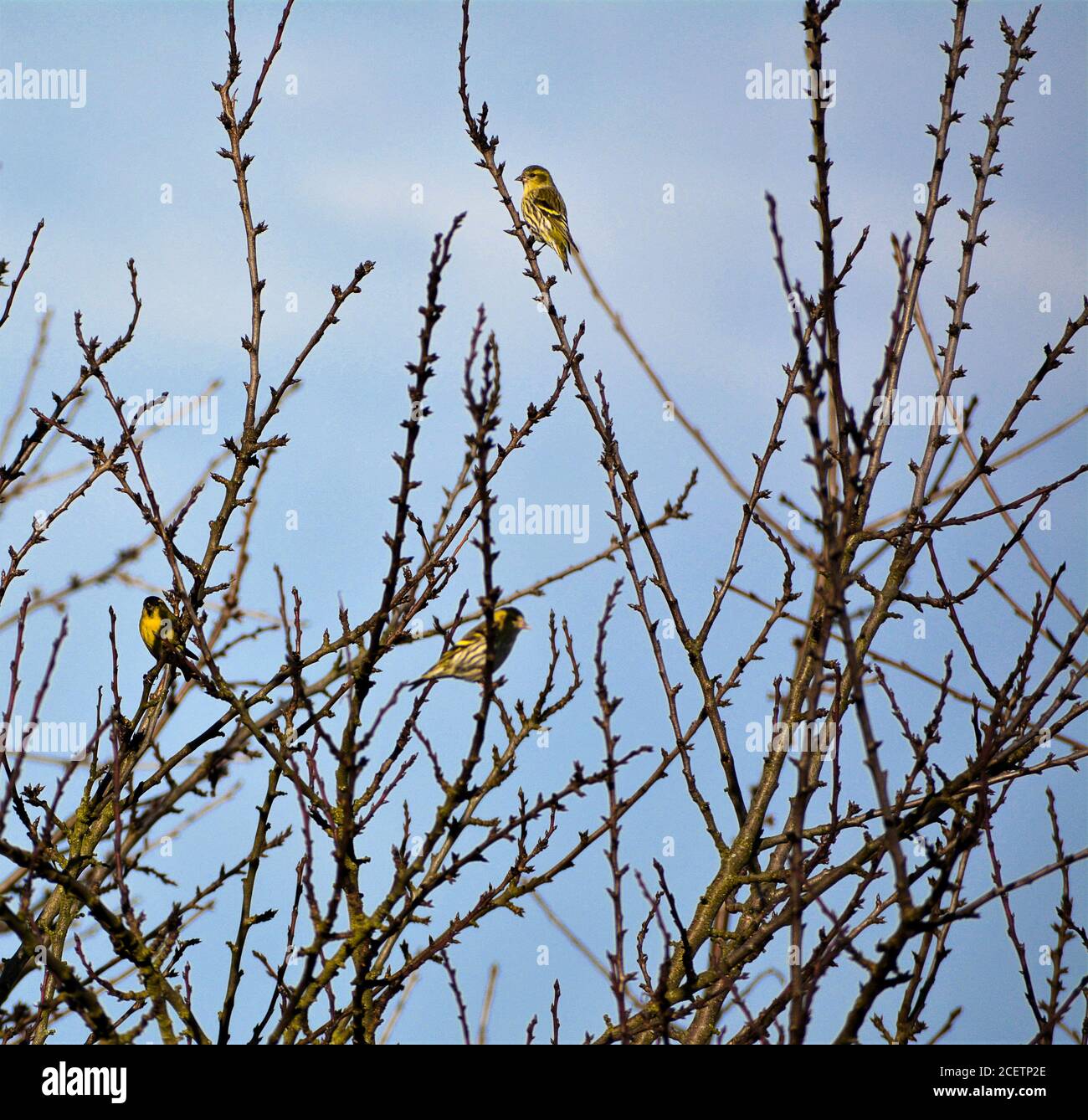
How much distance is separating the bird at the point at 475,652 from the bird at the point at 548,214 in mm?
3628

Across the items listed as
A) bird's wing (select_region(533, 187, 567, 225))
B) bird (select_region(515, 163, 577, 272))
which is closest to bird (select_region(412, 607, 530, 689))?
bird (select_region(515, 163, 577, 272))

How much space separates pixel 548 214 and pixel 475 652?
5.71 meters

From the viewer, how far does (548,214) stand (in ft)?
33.8

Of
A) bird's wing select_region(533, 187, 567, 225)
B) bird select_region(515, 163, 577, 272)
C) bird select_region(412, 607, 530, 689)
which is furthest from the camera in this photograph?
bird's wing select_region(533, 187, 567, 225)

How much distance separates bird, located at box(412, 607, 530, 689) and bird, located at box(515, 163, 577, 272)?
11.9 ft

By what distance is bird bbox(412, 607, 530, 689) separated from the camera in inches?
136

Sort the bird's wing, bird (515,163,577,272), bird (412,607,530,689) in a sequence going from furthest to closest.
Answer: the bird's wing
bird (515,163,577,272)
bird (412,607,530,689)

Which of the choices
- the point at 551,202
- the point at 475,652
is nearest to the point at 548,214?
the point at 551,202

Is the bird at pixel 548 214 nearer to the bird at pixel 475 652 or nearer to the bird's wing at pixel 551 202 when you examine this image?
the bird's wing at pixel 551 202

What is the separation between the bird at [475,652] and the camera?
3449mm

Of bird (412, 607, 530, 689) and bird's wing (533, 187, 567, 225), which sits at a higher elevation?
Answer: bird's wing (533, 187, 567, 225)

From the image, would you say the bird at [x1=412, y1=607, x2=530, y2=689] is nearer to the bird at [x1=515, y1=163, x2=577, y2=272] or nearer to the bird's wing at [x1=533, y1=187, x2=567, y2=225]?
the bird at [x1=515, y1=163, x2=577, y2=272]

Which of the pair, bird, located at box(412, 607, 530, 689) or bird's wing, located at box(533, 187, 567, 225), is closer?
bird, located at box(412, 607, 530, 689)
